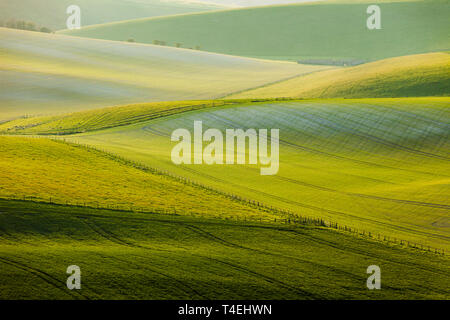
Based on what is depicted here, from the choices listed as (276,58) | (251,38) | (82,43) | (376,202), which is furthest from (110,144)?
(251,38)

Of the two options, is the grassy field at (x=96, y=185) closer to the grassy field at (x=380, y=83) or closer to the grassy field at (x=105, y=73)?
the grassy field at (x=105, y=73)

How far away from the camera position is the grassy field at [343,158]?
28.4 m

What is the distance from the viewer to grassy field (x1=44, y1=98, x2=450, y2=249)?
28.4 meters

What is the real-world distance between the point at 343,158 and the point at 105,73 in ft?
136

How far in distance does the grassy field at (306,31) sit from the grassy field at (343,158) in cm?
6481

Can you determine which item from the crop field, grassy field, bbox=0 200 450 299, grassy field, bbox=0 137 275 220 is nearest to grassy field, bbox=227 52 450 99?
the crop field

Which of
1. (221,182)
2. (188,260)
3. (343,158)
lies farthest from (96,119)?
(188,260)

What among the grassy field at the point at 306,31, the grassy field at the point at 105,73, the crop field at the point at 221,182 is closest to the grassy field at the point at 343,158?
the crop field at the point at 221,182

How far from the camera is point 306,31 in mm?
124438

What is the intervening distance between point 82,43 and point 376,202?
67.2 m

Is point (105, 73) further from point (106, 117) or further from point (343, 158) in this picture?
point (343, 158)

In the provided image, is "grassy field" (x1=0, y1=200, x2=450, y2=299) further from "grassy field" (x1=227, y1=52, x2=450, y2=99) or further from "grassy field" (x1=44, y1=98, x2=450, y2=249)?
"grassy field" (x1=227, y1=52, x2=450, y2=99)

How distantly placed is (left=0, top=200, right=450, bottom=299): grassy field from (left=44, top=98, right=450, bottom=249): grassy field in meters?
3.81
